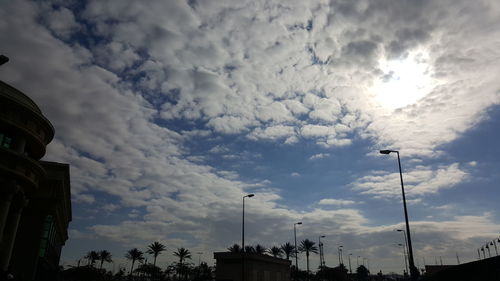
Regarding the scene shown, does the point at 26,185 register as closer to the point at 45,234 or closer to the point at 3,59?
the point at 45,234

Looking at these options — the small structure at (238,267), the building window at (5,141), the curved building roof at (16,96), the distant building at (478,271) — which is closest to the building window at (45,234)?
the building window at (5,141)

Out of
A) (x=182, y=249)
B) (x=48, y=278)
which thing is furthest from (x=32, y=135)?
(x=182, y=249)

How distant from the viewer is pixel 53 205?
3428 cm

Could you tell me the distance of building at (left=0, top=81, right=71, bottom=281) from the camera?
969 inches

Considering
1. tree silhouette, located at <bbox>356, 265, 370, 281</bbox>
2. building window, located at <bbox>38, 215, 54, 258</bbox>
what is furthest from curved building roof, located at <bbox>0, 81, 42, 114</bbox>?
tree silhouette, located at <bbox>356, 265, 370, 281</bbox>

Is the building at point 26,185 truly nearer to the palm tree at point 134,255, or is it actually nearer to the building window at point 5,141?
the building window at point 5,141

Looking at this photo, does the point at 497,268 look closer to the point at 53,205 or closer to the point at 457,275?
the point at 457,275

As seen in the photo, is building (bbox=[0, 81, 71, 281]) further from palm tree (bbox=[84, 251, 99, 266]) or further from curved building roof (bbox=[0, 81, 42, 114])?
palm tree (bbox=[84, 251, 99, 266])

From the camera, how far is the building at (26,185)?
969 inches

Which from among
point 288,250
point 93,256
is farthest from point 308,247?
point 93,256

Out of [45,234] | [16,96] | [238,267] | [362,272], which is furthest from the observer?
[362,272]

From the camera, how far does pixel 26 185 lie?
26688 mm

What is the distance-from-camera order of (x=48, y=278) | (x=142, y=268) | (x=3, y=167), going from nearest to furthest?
1. (x=3, y=167)
2. (x=48, y=278)
3. (x=142, y=268)

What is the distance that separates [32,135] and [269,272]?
4401cm
